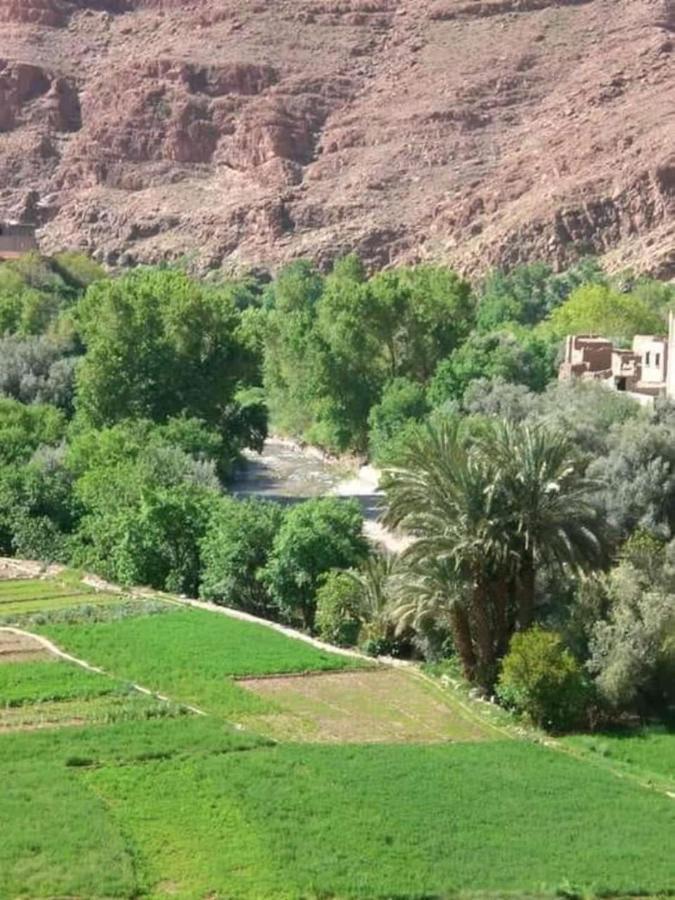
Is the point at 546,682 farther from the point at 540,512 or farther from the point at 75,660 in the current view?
the point at 75,660

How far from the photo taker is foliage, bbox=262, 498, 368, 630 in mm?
35031

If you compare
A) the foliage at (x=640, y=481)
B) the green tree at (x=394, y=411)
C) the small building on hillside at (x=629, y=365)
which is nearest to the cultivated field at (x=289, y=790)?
the foliage at (x=640, y=481)

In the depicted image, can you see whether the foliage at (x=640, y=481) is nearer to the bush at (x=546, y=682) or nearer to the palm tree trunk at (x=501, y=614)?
the palm tree trunk at (x=501, y=614)

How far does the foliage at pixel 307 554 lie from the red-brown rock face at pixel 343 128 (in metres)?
67.4

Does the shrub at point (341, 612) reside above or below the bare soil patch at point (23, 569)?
above

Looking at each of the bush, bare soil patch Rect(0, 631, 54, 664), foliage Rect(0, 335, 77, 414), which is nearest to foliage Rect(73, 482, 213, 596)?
bare soil patch Rect(0, 631, 54, 664)

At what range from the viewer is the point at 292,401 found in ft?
224

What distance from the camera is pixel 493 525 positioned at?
29.7m

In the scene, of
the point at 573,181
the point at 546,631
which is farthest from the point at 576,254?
the point at 546,631

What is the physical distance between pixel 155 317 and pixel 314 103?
8504cm

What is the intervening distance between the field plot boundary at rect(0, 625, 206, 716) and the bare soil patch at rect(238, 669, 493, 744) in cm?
157

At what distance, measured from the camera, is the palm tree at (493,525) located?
29781 mm

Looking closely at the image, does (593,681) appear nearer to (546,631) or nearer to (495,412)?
(546,631)

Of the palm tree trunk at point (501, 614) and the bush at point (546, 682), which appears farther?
the palm tree trunk at point (501, 614)
